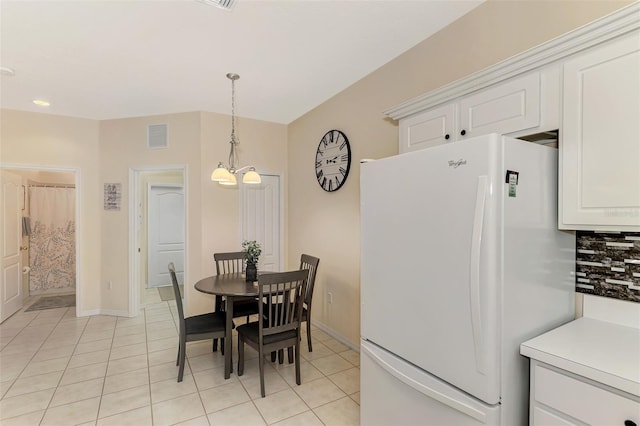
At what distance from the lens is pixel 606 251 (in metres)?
1.56

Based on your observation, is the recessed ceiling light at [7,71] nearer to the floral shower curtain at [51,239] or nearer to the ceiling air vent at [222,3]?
the ceiling air vent at [222,3]

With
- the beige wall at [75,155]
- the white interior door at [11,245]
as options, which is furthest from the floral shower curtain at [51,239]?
the beige wall at [75,155]

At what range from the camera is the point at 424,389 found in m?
1.48

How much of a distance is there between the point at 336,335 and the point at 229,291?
4.85ft

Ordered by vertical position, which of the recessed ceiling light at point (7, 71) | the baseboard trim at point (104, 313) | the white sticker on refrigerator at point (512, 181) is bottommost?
the baseboard trim at point (104, 313)

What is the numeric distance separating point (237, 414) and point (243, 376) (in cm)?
55

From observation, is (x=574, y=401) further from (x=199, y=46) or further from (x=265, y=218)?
(x=265, y=218)

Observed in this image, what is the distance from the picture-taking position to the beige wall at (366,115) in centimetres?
182

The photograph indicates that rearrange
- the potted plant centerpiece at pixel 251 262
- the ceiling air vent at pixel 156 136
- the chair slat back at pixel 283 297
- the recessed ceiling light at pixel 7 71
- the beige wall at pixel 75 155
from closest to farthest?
the chair slat back at pixel 283 297, the recessed ceiling light at pixel 7 71, the potted plant centerpiece at pixel 251 262, the beige wall at pixel 75 155, the ceiling air vent at pixel 156 136

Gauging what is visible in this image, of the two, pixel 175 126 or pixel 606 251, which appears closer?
pixel 606 251

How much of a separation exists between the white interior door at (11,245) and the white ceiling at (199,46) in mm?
1364

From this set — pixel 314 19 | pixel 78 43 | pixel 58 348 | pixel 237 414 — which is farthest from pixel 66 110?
pixel 237 414

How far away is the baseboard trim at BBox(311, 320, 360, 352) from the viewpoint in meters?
3.30

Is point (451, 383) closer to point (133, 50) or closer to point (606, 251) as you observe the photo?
point (606, 251)
